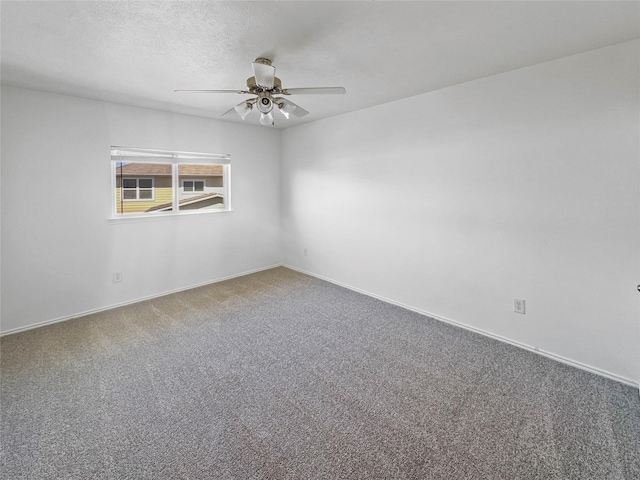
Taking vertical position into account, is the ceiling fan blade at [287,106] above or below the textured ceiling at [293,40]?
below

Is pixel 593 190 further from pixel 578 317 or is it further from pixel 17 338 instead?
pixel 17 338

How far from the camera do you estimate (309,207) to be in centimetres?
468

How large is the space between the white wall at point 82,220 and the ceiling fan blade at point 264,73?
2409 mm

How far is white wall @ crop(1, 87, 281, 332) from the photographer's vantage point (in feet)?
9.38

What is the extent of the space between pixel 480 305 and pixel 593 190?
1313 mm

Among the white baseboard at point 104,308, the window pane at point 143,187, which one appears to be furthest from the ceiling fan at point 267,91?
the white baseboard at point 104,308

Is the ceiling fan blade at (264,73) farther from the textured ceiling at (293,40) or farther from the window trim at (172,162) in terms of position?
the window trim at (172,162)

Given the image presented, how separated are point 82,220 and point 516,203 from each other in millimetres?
4431

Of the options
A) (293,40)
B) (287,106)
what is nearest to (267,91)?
(287,106)

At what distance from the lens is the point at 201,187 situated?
4387 mm

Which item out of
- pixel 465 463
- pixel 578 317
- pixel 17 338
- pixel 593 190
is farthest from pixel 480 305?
pixel 17 338

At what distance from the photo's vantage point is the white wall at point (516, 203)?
2.10 meters

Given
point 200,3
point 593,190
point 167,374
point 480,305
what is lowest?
point 167,374

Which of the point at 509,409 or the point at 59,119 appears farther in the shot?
the point at 59,119
